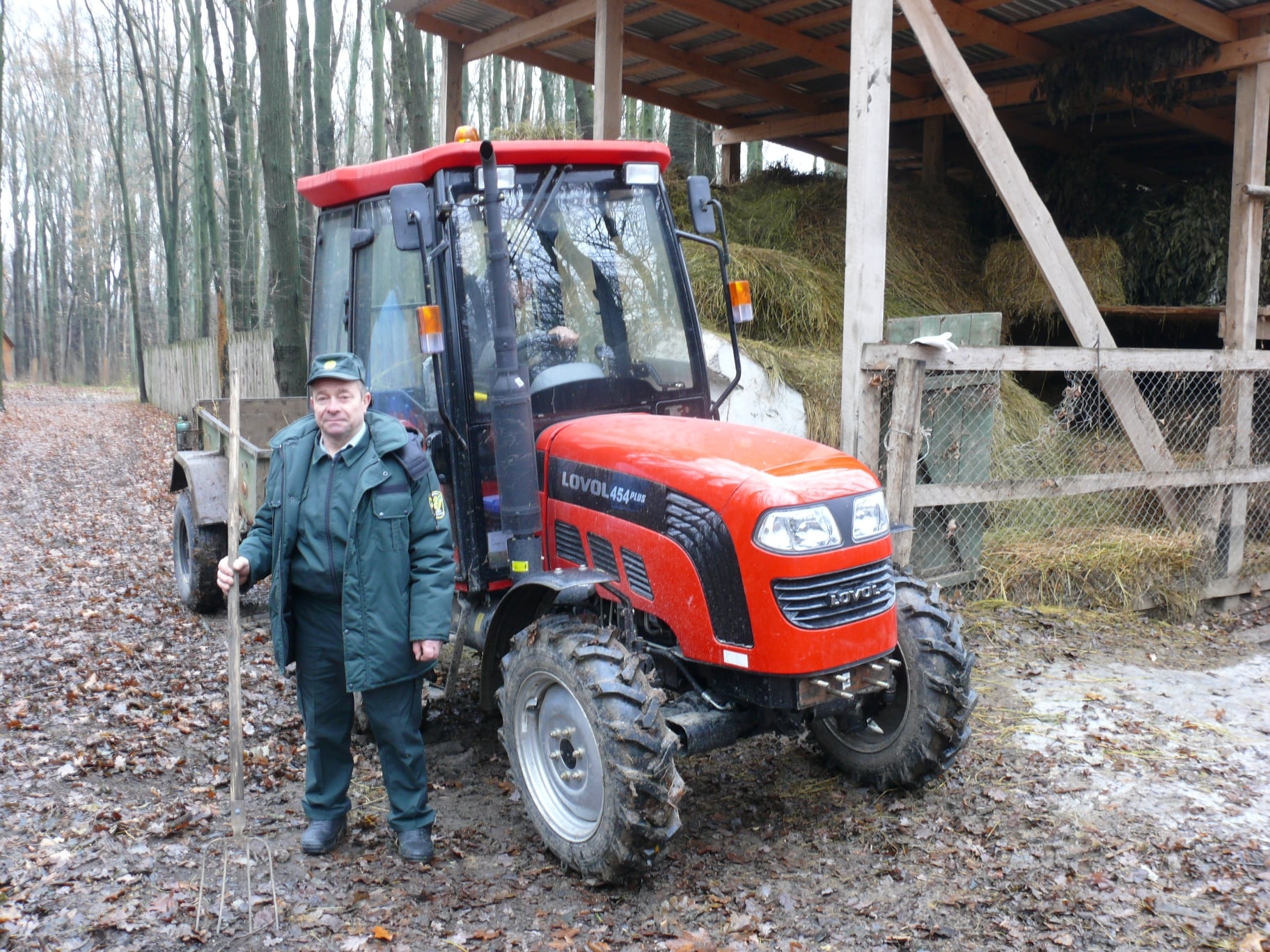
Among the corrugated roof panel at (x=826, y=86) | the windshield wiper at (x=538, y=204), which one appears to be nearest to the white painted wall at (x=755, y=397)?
the windshield wiper at (x=538, y=204)

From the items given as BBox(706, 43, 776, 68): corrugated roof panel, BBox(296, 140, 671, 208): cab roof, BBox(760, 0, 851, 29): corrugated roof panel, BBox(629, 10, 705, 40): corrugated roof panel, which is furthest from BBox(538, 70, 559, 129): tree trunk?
BBox(296, 140, 671, 208): cab roof

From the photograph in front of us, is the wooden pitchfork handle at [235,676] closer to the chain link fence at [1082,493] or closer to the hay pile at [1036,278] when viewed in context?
the chain link fence at [1082,493]

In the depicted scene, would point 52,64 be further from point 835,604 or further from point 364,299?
point 835,604

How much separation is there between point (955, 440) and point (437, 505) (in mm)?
3676

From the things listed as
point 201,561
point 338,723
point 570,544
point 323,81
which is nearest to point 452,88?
point 201,561

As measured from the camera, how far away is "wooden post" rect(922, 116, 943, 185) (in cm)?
1063

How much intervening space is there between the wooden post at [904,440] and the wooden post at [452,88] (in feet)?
16.8

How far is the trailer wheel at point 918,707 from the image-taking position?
12.9 ft

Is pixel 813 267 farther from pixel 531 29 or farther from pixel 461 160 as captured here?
pixel 461 160

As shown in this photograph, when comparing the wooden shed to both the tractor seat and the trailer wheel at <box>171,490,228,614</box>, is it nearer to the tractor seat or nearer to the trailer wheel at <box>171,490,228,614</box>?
the tractor seat

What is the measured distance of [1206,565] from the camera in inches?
283

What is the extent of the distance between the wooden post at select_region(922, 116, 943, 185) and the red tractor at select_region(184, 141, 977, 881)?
23.3ft

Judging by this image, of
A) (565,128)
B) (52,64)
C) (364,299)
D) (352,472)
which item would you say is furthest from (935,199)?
(52,64)

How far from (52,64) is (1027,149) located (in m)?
37.6
